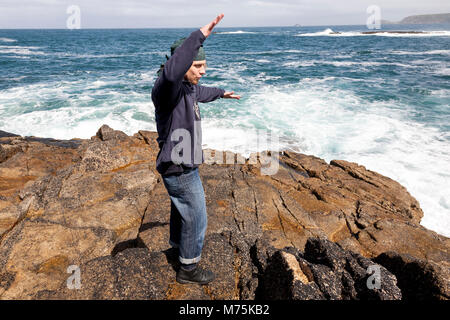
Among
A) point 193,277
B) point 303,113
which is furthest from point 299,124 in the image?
point 193,277

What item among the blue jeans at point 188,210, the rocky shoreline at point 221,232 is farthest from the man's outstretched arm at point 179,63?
the rocky shoreline at point 221,232

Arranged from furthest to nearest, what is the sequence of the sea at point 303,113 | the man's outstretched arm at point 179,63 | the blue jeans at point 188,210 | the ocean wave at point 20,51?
the ocean wave at point 20,51, the sea at point 303,113, the blue jeans at point 188,210, the man's outstretched arm at point 179,63

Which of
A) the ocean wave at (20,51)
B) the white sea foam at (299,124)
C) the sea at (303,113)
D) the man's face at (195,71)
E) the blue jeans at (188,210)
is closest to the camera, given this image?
the man's face at (195,71)

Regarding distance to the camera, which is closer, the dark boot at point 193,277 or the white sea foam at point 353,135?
the dark boot at point 193,277

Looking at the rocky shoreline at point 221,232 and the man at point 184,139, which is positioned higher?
the man at point 184,139

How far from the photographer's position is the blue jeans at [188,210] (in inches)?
83.0

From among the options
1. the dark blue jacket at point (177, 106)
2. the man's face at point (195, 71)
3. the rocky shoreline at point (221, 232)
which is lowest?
the rocky shoreline at point (221, 232)

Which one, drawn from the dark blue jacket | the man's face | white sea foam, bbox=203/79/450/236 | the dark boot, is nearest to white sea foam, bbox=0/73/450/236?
white sea foam, bbox=203/79/450/236

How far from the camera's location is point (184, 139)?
201 cm

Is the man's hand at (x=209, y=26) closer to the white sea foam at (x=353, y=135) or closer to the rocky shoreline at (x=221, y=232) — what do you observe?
the rocky shoreline at (x=221, y=232)

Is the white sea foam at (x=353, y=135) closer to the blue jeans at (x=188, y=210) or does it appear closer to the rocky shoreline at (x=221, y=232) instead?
the rocky shoreline at (x=221, y=232)

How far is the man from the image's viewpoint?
1643 mm

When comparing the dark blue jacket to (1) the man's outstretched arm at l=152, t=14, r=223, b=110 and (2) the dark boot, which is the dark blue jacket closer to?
(1) the man's outstretched arm at l=152, t=14, r=223, b=110

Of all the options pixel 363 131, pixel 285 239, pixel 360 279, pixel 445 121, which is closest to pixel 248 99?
pixel 363 131
